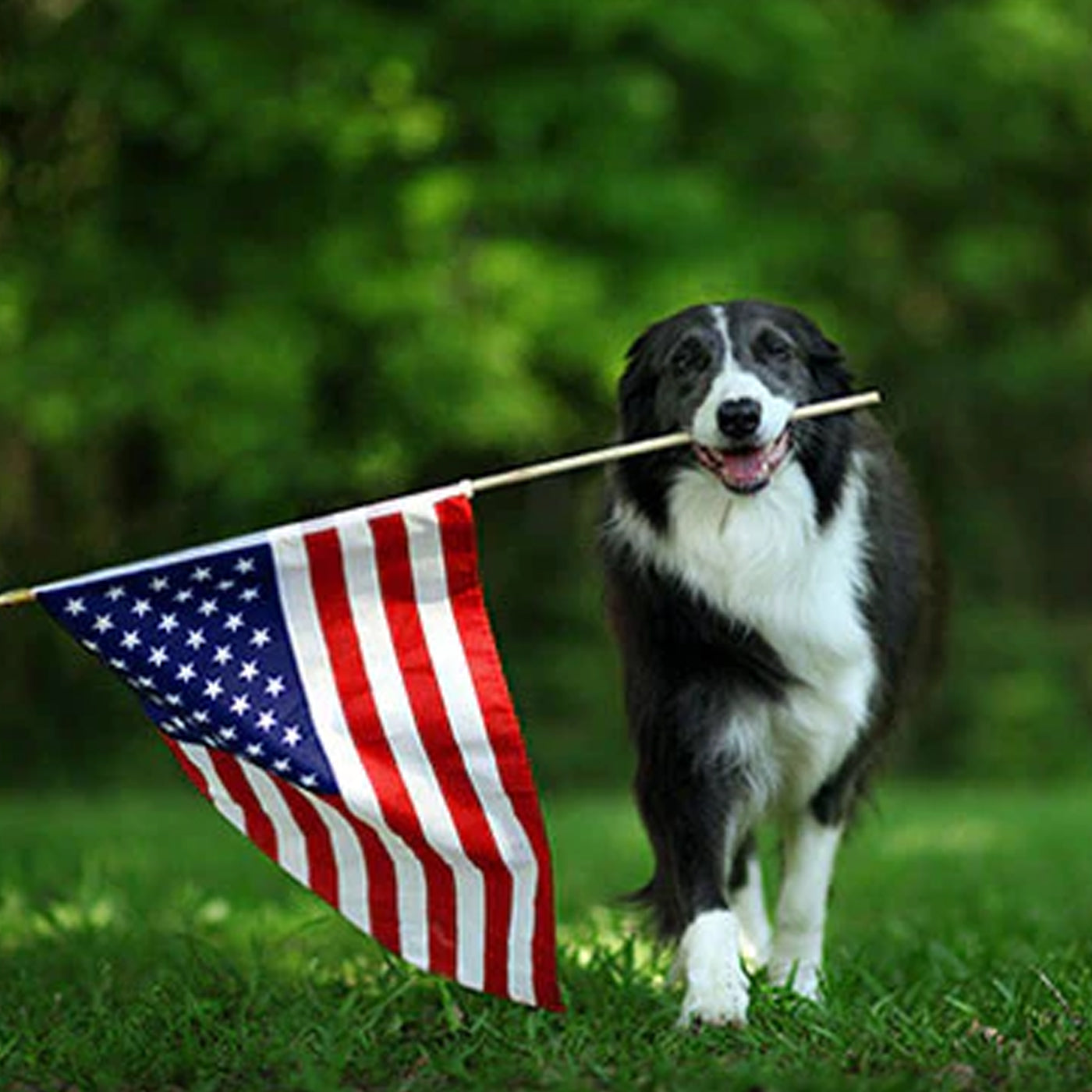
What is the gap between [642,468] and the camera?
4.82m

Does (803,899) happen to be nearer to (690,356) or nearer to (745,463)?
(745,463)

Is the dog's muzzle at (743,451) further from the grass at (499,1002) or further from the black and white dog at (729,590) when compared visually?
the grass at (499,1002)

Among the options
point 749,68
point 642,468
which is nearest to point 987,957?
point 642,468

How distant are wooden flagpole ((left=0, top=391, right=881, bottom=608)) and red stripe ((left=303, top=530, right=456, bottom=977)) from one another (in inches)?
14.6

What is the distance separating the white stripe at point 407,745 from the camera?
430 centimetres

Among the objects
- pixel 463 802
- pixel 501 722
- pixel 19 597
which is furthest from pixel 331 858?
pixel 19 597

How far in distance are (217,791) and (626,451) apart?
1.22 metres

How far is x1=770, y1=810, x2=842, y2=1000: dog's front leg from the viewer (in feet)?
16.5

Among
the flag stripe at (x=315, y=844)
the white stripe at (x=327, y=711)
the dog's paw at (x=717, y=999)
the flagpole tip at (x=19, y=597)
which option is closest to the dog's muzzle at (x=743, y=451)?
the white stripe at (x=327, y=711)

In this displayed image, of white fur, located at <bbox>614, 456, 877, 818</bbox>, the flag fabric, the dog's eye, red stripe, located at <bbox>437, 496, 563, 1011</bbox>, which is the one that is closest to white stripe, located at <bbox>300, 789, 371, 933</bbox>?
the flag fabric

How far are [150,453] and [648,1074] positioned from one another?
12552 mm

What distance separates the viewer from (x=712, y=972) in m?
4.40

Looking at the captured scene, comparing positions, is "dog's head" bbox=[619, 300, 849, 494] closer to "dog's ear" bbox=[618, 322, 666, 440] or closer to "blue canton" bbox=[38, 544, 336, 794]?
"dog's ear" bbox=[618, 322, 666, 440]

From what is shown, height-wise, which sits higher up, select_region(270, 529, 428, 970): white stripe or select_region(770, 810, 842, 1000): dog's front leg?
select_region(270, 529, 428, 970): white stripe
